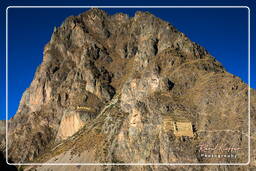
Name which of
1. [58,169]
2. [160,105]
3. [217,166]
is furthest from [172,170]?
[58,169]

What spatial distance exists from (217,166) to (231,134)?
13761 mm

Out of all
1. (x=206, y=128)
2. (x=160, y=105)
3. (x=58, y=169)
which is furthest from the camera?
(x=58, y=169)

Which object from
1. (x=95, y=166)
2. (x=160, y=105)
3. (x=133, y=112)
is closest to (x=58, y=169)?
(x=95, y=166)

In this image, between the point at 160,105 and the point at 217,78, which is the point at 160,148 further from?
the point at 217,78

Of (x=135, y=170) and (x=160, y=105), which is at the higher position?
(x=160, y=105)

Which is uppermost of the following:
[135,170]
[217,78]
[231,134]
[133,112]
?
[217,78]

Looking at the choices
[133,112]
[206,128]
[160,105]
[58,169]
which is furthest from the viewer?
[58,169]

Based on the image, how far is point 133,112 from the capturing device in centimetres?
17850

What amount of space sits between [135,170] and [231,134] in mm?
36874

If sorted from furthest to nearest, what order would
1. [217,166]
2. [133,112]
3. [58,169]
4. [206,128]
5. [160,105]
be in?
1. [58,169]
2. [133,112]
3. [160,105]
4. [206,128]
5. [217,166]

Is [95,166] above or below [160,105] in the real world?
below

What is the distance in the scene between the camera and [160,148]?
155250mm

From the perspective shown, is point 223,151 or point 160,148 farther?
point 160,148

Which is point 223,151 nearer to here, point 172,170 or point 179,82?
point 172,170
